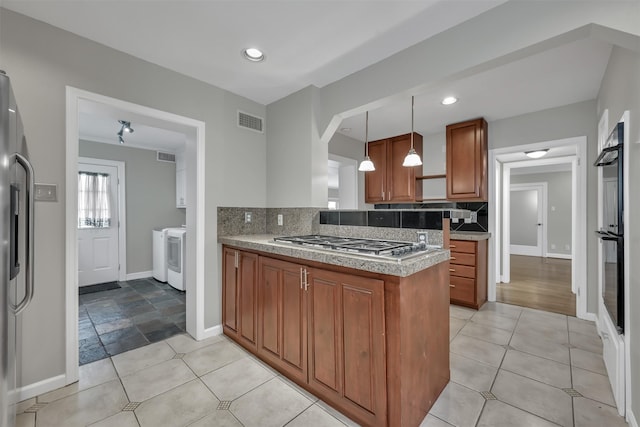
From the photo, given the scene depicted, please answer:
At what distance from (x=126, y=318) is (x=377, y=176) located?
4.14 metres

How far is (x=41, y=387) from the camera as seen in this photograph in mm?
1838

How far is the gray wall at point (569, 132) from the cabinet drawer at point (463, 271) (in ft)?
3.85

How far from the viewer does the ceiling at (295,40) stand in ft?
5.73

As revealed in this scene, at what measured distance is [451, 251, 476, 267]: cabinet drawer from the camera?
3.41 m

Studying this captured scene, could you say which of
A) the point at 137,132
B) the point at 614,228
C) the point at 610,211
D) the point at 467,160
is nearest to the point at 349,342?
the point at 614,228

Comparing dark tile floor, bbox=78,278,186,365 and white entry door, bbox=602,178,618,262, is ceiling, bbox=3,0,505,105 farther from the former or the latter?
dark tile floor, bbox=78,278,186,365

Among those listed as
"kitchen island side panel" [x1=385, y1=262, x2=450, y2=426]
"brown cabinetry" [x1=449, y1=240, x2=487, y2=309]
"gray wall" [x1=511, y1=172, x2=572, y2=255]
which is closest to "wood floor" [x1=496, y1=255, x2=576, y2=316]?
"brown cabinetry" [x1=449, y1=240, x2=487, y2=309]

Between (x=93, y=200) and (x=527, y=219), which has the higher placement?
(x=93, y=200)

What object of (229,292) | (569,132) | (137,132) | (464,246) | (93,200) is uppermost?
(137,132)

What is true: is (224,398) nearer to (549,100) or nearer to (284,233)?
(284,233)

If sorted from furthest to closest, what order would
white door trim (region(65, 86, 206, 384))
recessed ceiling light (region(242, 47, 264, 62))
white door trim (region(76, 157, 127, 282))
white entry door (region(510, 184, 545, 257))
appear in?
1. white entry door (region(510, 184, 545, 257))
2. white door trim (region(76, 157, 127, 282))
3. recessed ceiling light (region(242, 47, 264, 62))
4. white door trim (region(65, 86, 206, 384))

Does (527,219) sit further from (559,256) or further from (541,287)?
(541,287)

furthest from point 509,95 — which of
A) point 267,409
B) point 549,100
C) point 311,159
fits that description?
point 267,409

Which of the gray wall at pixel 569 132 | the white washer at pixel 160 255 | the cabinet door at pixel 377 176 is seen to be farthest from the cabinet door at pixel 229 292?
the gray wall at pixel 569 132
